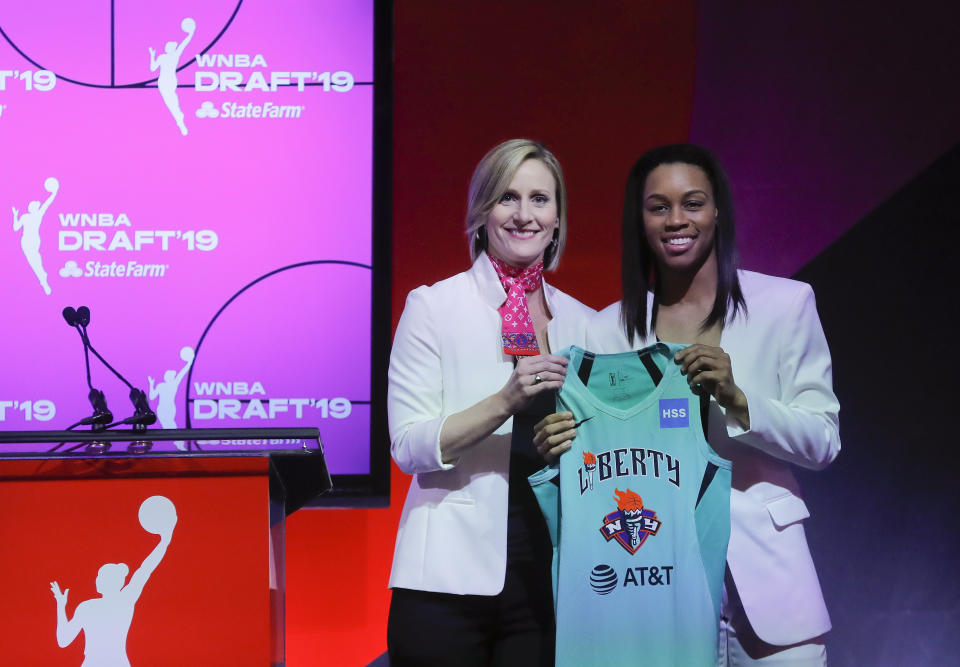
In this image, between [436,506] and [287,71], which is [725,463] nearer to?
[436,506]

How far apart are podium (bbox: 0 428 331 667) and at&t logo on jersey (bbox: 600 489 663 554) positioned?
0.76 meters

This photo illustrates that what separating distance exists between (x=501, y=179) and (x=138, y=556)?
1.23 m

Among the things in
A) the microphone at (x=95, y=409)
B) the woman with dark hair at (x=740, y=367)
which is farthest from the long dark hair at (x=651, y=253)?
the microphone at (x=95, y=409)

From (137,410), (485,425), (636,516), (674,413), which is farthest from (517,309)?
(137,410)

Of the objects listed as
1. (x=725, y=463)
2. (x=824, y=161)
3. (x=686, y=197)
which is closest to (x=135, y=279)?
(x=686, y=197)

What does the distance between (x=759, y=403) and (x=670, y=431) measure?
0.22 m

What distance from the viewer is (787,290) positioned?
2.15 metres

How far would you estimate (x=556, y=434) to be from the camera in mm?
2064

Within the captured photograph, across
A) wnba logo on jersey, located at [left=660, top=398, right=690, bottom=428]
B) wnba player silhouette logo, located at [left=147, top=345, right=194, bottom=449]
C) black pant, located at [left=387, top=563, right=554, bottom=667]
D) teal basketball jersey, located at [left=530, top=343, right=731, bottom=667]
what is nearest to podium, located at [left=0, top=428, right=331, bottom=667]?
black pant, located at [left=387, top=563, right=554, bottom=667]

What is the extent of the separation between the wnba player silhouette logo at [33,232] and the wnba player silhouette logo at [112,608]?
6.38 ft

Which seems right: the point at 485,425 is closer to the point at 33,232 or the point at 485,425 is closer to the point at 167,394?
the point at 167,394

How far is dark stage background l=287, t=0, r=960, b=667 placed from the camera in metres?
3.47

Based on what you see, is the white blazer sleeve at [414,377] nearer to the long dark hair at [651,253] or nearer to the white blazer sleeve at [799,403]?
the long dark hair at [651,253]

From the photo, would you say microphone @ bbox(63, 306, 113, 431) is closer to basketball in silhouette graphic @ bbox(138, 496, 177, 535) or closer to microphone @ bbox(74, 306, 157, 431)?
microphone @ bbox(74, 306, 157, 431)
